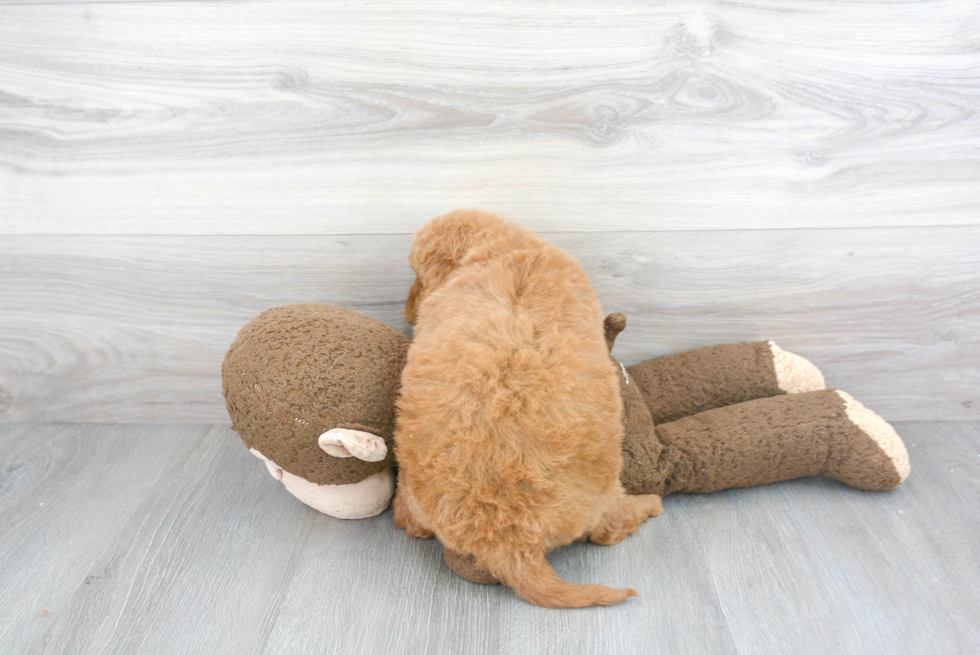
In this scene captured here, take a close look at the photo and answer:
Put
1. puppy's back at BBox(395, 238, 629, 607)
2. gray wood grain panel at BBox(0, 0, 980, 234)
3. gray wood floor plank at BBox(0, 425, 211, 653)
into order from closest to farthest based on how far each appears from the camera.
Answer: puppy's back at BBox(395, 238, 629, 607)
gray wood floor plank at BBox(0, 425, 211, 653)
gray wood grain panel at BBox(0, 0, 980, 234)

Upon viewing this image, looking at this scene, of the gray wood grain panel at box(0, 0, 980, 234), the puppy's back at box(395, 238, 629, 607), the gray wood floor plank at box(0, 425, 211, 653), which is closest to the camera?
the puppy's back at box(395, 238, 629, 607)

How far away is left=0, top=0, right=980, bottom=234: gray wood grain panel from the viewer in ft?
3.03

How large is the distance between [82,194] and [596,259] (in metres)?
0.82

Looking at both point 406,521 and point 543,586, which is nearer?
point 543,586

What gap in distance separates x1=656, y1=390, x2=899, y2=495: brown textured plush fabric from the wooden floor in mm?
40

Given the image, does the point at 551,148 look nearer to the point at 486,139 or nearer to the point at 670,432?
the point at 486,139

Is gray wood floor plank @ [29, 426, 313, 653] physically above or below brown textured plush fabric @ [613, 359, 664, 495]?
below

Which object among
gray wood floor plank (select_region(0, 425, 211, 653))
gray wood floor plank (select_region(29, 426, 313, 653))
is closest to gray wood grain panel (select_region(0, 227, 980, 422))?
gray wood floor plank (select_region(0, 425, 211, 653))

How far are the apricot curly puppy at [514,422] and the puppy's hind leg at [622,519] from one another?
5cm

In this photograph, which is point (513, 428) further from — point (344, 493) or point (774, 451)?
point (774, 451)

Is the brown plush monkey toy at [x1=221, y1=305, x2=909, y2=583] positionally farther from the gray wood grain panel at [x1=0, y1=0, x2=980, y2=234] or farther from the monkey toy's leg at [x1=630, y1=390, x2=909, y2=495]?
the gray wood grain panel at [x1=0, y1=0, x2=980, y2=234]

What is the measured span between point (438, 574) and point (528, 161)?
597mm

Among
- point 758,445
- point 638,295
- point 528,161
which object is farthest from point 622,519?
point 528,161

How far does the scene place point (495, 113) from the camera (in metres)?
0.96
